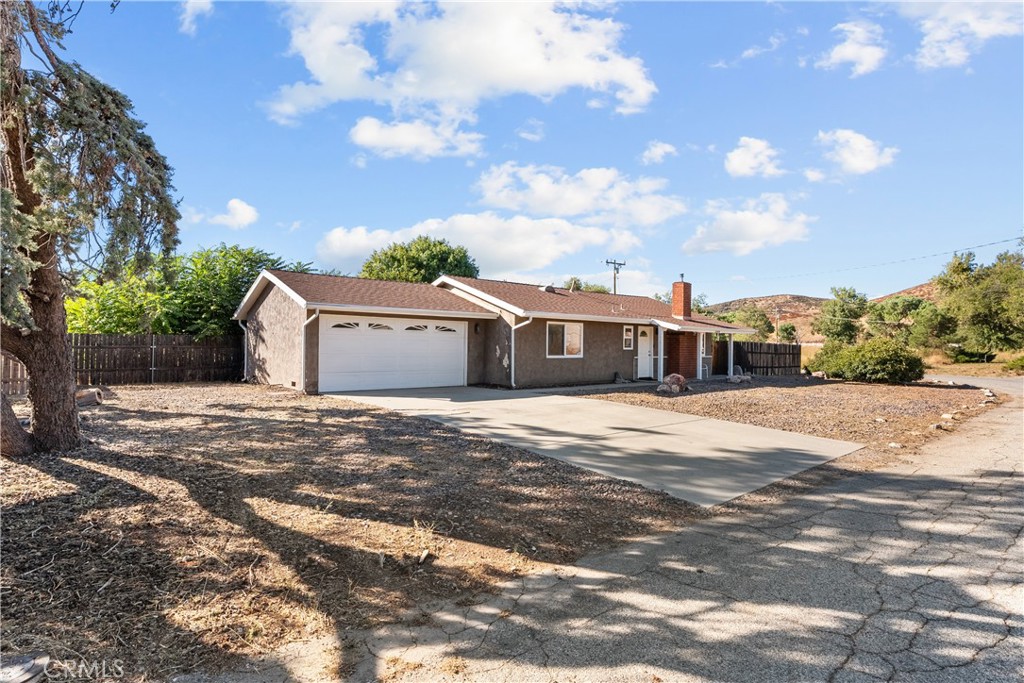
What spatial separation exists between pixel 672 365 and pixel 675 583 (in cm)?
2006

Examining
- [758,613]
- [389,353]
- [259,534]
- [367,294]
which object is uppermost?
[367,294]

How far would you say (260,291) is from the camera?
55.0 feet

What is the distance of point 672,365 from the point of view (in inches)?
909

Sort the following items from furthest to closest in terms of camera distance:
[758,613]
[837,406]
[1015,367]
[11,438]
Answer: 1. [1015,367]
2. [837,406]
3. [11,438]
4. [758,613]

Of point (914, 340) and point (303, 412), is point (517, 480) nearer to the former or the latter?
point (303, 412)

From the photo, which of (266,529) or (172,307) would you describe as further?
(172,307)

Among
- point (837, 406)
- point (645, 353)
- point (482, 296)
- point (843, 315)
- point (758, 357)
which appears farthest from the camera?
point (843, 315)

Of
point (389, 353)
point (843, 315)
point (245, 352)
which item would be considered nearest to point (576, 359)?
point (389, 353)

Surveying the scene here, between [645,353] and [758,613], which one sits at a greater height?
[645,353]

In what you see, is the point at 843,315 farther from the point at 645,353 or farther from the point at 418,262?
the point at 418,262

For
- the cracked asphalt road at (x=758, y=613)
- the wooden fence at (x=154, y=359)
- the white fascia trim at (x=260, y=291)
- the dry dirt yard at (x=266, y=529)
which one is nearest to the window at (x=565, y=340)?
the white fascia trim at (x=260, y=291)

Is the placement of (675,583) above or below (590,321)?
below

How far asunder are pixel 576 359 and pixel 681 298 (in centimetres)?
723

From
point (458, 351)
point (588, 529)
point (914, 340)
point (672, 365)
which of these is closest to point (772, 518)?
point (588, 529)
